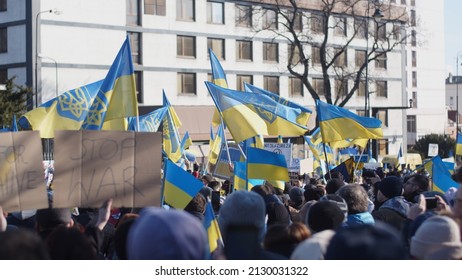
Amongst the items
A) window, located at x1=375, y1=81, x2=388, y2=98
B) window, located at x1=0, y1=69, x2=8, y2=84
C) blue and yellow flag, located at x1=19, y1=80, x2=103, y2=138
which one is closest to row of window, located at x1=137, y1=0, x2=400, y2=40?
window, located at x1=0, y1=69, x2=8, y2=84

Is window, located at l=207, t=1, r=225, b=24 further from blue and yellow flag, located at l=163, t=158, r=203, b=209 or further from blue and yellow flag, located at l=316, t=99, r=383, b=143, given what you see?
blue and yellow flag, located at l=163, t=158, r=203, b=209

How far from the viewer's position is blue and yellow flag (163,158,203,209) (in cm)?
864

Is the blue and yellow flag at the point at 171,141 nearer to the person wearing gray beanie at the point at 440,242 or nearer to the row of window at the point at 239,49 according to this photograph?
the person wearing gray beanie at the point at 440,242

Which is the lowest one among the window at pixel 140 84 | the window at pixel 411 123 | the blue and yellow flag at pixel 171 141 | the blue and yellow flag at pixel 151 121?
the blue and yellow flag at pixel 171 141

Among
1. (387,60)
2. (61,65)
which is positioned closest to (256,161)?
(61,65)

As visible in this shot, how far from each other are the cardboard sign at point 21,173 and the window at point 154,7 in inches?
1598

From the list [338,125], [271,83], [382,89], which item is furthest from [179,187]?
[382,89]

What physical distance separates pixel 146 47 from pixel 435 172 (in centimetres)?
3574

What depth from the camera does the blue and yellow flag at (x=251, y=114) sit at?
12.0 meters

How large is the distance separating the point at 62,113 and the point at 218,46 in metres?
37.5

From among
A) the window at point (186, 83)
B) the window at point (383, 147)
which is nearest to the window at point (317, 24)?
the window at point (186, 83)

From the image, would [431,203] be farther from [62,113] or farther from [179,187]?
[62,113]
